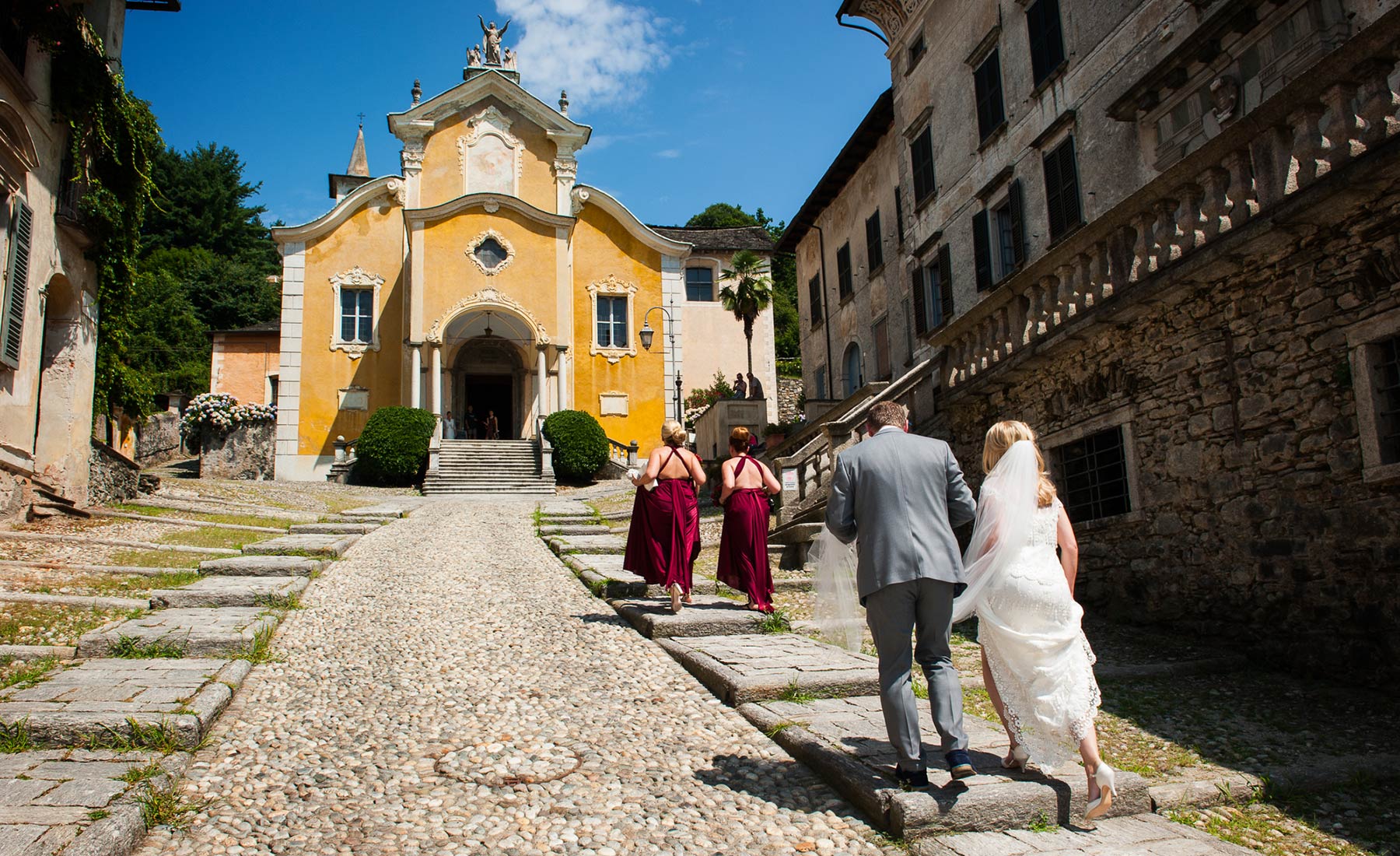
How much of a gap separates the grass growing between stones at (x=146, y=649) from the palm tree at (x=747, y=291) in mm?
25621

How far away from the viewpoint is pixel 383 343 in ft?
100

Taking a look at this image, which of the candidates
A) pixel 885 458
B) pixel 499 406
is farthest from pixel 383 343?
pixel 885 458

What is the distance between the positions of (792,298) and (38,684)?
52.1 metres

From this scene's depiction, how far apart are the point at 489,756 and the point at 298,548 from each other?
7.75m

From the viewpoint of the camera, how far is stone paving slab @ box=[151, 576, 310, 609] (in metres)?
8.23

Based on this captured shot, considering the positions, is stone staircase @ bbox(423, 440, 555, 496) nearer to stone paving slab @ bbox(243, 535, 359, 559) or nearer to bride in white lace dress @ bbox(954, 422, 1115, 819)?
stone paving slab @ bbox(243, 535, 359, 559)

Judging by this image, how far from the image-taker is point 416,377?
28.8 meters

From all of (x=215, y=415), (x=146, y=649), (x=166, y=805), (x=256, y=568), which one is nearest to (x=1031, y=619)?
(x=166, y=805)

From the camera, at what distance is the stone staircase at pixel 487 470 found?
2483 cm

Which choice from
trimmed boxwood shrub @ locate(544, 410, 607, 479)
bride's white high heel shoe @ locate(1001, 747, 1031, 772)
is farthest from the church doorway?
bride's white high heel shoe @ locate(1001, 747, 1031, 772)

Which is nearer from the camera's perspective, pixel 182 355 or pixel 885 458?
pixel 885 458

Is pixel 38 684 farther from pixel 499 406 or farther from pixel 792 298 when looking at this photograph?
pixel 792 298

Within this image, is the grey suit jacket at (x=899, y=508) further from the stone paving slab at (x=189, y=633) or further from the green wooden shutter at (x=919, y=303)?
the green wooden shutter at (x=919, y=303)

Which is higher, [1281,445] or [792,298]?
[792,298]
